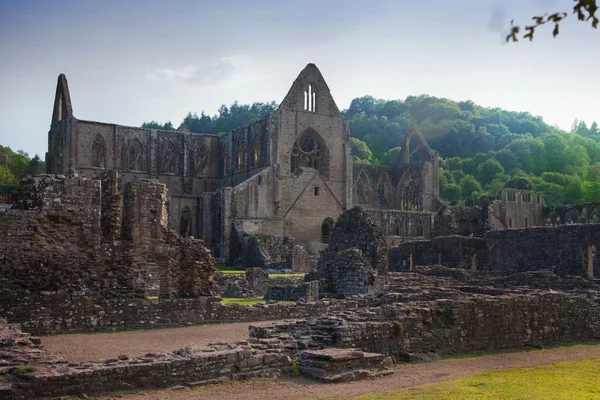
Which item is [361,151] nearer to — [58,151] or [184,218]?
[184,218]

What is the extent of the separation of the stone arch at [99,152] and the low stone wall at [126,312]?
4337 centimetres

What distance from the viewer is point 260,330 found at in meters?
13.0

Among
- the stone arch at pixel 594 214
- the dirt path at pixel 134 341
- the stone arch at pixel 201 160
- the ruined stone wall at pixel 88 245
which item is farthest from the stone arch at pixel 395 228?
the dirt path at pixel 134 341

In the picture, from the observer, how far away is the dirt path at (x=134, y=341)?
499 inches

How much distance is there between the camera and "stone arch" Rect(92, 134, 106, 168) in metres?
59.6

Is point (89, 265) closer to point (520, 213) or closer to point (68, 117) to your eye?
point (68, 117)

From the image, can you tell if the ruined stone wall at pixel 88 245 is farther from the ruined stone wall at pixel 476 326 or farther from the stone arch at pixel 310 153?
the stone arch at pixel 310 153

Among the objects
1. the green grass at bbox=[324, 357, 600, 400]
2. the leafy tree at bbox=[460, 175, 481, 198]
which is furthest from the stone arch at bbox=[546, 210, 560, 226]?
the green grass at bbox=[324, 357, 600, 400]

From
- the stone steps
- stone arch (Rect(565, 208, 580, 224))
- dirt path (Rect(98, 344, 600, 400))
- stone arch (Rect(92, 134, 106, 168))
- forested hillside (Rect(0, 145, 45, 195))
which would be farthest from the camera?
forested hillside (Rect(0, 145, 45, 195))

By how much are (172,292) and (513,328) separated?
839 cm

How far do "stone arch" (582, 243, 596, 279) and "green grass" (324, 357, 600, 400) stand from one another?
18.7 metres

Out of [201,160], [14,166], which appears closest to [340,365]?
[201,160]

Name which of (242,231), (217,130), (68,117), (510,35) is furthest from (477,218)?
(217,130)

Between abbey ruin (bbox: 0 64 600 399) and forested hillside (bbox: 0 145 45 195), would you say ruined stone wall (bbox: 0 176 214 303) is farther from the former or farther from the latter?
forested hillside (bbox: 0 145 45 195)
